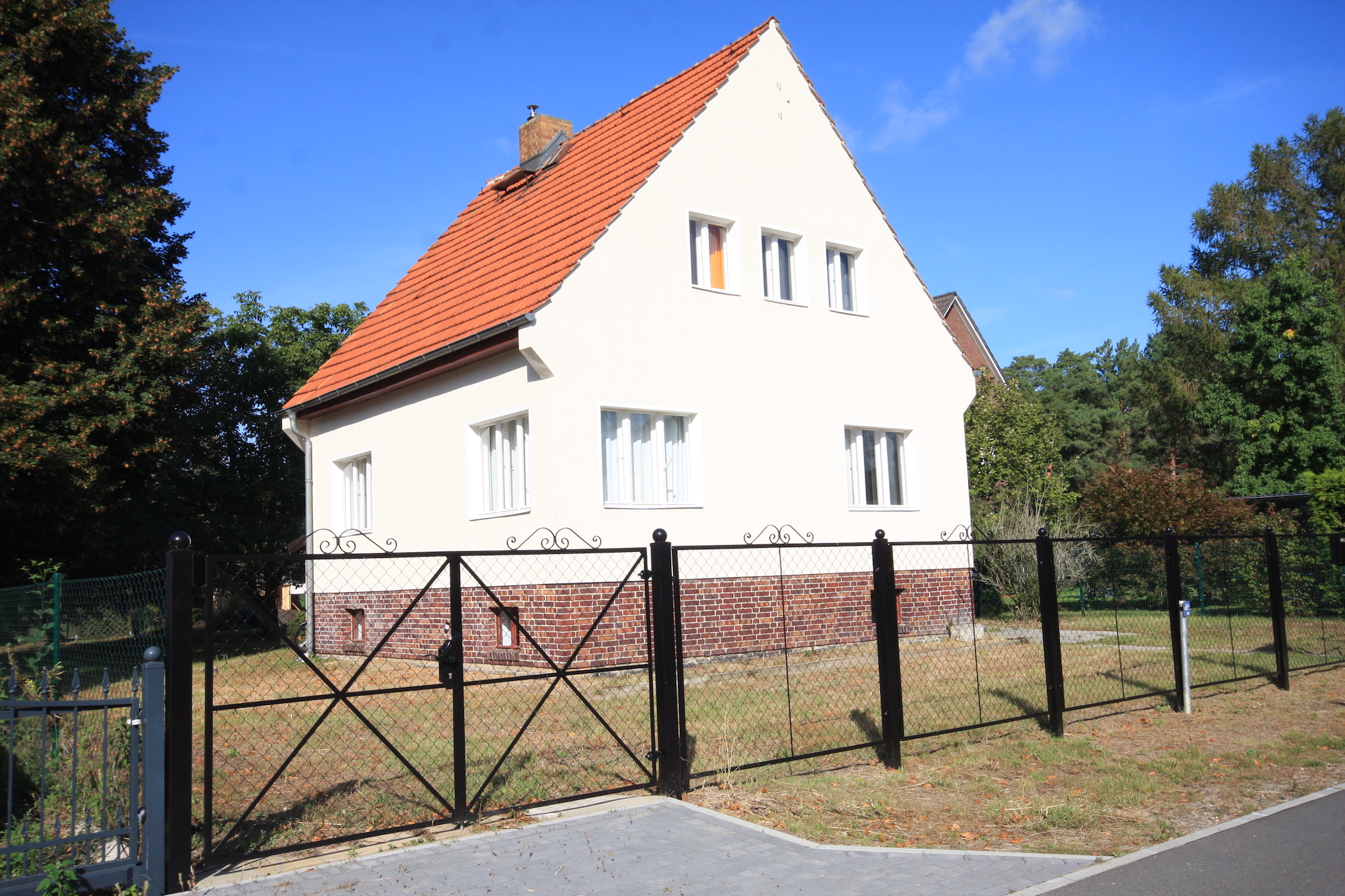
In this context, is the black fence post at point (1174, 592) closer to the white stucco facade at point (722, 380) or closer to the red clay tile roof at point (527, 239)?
the white stucco facade at point (722, 380)

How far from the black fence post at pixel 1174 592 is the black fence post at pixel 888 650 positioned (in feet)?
12.3

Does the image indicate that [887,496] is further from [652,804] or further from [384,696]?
[652,804]

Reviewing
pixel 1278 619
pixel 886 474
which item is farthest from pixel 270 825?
pixel 886 474

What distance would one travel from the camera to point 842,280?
16.5 metres

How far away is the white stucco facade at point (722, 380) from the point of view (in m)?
12.9

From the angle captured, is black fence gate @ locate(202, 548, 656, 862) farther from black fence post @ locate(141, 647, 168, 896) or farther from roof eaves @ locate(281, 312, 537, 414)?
roof eaves @ locate(281, 312, 537, 414)

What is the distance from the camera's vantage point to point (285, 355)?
3469 centimetres

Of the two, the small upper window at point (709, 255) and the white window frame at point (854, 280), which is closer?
the small upper window at point (709, 255)

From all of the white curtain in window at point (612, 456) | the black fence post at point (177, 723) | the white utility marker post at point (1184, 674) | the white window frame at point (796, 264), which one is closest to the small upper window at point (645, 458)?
the white curtain in window at point (612, 456)

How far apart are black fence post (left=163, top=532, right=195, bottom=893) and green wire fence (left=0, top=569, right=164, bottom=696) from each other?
7.82m

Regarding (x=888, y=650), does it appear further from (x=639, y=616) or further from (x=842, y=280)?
(x=842, y=280)

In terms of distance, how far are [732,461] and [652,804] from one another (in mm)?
7820

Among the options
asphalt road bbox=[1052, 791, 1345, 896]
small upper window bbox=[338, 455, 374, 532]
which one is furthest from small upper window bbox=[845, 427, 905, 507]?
asphalt road bbox=[1052, 791, 1345, 896]

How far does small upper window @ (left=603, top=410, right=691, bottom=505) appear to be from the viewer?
13227mm
